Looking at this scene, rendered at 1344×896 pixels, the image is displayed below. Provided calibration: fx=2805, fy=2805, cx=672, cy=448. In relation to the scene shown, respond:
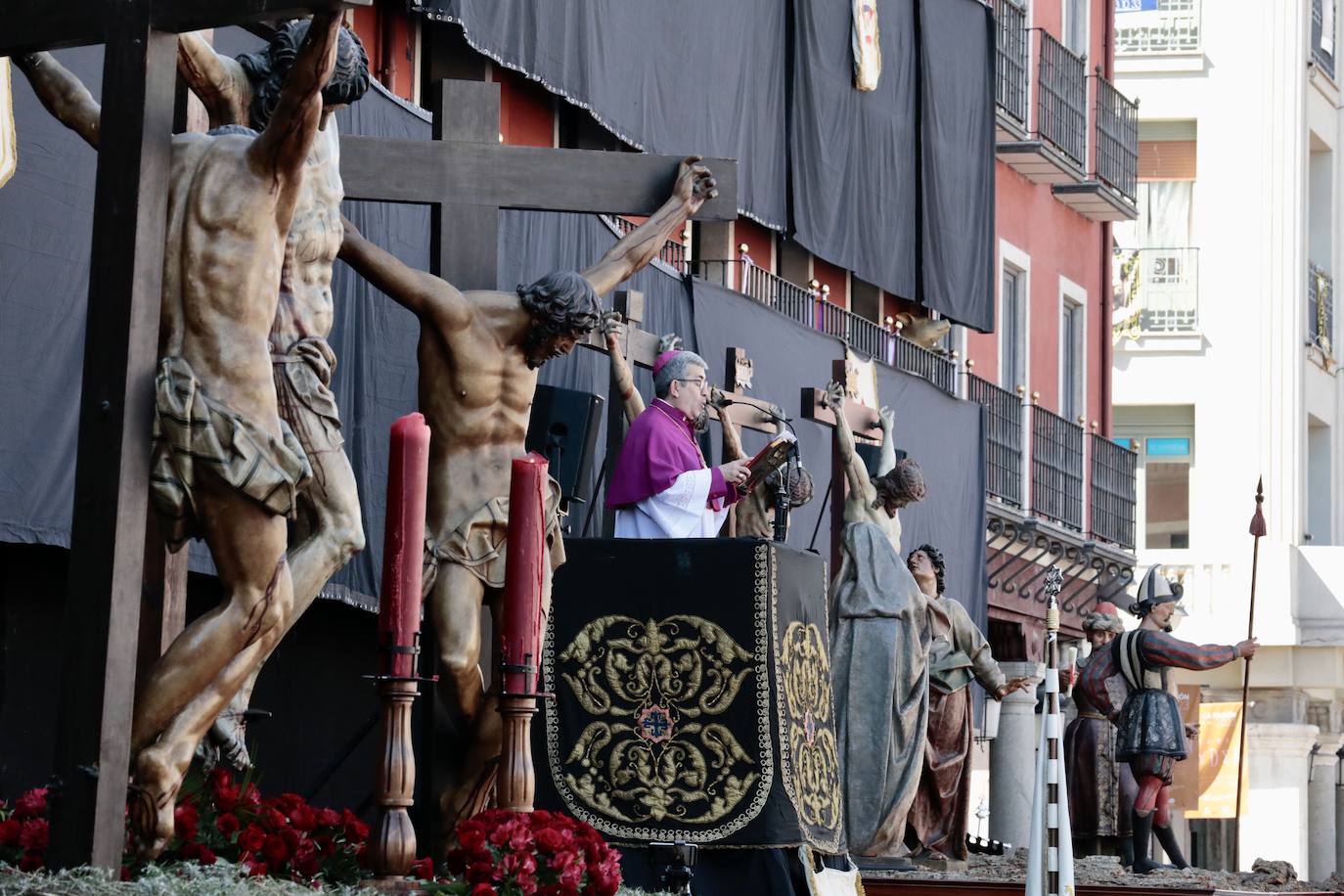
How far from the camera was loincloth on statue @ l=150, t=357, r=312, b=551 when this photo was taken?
6230mm

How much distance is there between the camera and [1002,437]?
26750mm

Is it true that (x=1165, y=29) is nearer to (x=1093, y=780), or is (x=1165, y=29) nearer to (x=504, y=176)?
(x=1093, y=780)

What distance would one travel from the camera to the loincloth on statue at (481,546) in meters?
8.50

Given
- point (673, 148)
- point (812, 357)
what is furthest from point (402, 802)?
point (812, 357)

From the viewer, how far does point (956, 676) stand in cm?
1485

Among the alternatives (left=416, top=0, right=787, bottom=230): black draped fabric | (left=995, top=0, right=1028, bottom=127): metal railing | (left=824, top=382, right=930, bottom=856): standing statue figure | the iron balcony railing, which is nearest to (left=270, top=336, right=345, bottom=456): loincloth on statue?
(left=416, top=0, right=787, bottom=230): black draped fabric

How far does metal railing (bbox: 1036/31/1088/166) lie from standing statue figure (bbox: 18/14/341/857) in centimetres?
2206

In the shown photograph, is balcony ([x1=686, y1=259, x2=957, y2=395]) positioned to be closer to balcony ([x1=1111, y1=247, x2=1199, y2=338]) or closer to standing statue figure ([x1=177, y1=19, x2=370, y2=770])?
standing statue figure ([x1=177, y1=19, x2=370, y2=770])

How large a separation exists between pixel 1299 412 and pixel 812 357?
1822cm

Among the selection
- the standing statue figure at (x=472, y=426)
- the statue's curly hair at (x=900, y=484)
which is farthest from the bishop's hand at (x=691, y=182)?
the statue's curly hair at (x=900, y=484)

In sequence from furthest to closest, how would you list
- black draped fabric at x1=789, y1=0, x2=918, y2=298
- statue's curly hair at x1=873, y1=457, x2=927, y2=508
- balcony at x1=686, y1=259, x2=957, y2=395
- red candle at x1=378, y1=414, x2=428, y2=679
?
black draped fabric at x1=789, y1=0, x2=918, y2=298
balcony at x1=686, y1=259, x2=957, y2=395
statue's curly hair at x1=873, y1=457, x2=927, y2=508
red candle at x1=378, y1=414, x2=428, y2=679

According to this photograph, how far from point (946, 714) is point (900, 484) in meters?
1.65

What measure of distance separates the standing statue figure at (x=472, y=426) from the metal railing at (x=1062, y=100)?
65.0 ft

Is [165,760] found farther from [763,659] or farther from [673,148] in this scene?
[673,148]
